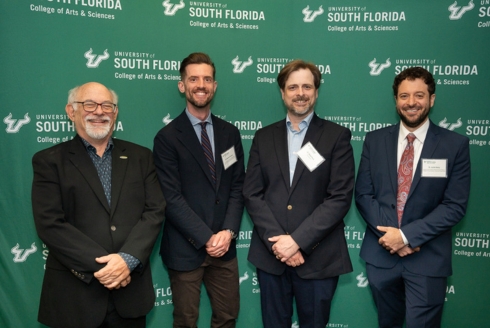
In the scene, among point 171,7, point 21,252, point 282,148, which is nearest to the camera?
point 282,148

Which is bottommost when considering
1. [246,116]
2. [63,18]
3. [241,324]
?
[241,324]

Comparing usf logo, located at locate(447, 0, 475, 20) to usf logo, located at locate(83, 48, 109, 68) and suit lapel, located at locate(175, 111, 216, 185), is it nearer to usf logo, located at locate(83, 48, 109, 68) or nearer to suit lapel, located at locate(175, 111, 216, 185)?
suit lapel, located at locate(175, 111, 216, 185)

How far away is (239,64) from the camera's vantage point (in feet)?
10.7

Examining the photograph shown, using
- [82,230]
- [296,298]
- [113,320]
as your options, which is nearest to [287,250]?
[296,298]

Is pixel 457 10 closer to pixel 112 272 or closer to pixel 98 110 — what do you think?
pixel 98 110

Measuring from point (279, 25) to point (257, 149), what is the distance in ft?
4.15

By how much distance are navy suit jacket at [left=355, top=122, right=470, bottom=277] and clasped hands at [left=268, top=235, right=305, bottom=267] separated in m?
0.54

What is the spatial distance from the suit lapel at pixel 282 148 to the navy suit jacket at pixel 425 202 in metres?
0.58

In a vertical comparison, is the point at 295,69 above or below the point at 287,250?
above

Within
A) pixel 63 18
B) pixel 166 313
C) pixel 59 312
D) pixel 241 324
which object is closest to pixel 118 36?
pixel 63 18

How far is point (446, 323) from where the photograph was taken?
3.34 meters

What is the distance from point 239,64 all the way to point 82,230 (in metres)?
1.89

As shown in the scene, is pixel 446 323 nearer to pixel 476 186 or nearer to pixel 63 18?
pixel 476 186

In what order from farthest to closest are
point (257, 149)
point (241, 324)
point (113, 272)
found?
point (241, 324) → point (257, 149) → point (113, 272)
